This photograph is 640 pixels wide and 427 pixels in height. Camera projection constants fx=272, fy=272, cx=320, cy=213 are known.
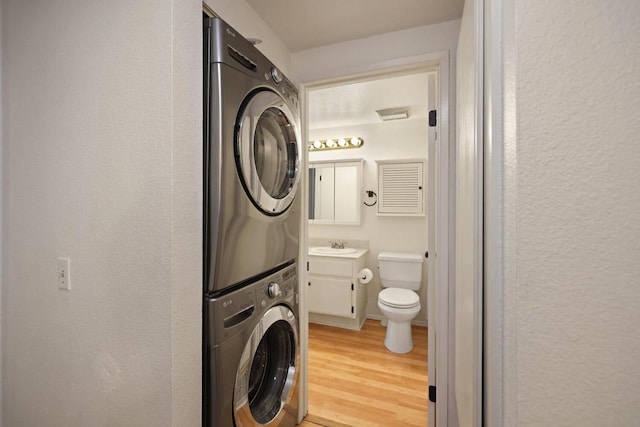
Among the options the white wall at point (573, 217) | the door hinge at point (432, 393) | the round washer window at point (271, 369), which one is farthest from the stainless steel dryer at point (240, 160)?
the door hinge at point (432, 393)

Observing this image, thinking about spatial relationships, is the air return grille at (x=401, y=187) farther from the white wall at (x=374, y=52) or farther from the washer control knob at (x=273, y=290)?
the washer control knob at (x=273, y=290)

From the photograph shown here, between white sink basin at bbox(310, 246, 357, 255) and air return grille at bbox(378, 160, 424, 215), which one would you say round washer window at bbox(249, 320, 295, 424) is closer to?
white sink basin at bbox(310, 246, 357, 255)

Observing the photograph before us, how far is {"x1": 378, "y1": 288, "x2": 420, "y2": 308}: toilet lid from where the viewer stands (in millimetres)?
2535

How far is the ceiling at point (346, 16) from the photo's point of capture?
4.58ft

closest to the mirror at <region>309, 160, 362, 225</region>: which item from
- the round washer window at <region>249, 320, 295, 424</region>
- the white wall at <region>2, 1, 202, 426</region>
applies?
the round washer window at <region>249, 320, 295, 424</region>

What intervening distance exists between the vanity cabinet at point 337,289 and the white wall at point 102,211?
212cm

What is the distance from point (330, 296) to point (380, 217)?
3.69 feet

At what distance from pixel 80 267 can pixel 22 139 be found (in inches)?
23.6

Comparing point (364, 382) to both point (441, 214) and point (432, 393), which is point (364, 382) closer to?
point (432, 393)

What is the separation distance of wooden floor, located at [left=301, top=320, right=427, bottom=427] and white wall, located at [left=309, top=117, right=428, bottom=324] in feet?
2.27

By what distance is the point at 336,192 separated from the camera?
138 inches

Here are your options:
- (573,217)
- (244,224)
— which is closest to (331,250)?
(244,224)

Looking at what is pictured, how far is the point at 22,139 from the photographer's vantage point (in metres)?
1.10

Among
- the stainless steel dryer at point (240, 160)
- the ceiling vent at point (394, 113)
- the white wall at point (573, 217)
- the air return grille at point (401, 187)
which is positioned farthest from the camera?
the air return grille at point (401, 187)
